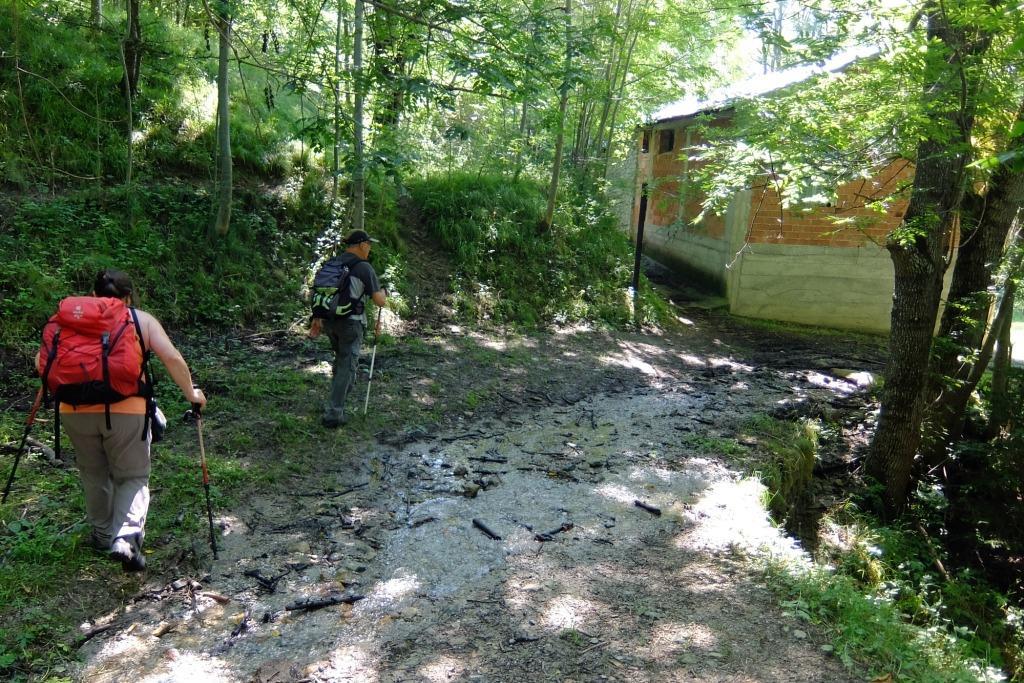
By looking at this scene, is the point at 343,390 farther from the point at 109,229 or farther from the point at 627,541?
the point at 109,229

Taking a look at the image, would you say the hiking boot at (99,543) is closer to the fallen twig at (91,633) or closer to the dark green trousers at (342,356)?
the fallen twig at (91,633)

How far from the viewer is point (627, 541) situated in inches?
196

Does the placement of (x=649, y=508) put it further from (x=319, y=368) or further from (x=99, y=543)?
(x=319, y=368)

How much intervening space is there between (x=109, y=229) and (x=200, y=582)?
6.60 meters

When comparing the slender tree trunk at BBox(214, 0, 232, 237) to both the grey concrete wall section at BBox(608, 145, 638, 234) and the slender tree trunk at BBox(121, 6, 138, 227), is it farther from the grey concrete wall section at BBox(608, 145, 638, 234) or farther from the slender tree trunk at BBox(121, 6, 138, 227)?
the grey concrete wall section at BBox(608, 145, 638, 234)

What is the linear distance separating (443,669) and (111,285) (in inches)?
111

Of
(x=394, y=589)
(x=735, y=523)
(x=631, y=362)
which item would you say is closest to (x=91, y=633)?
(x=394, y=589)

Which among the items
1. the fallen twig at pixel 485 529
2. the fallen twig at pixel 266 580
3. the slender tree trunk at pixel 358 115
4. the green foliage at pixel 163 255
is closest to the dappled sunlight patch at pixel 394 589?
the fallen twig at pixel 266 580

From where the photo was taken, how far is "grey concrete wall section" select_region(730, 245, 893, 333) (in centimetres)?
1470

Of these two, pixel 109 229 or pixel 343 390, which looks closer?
pixel 343 390

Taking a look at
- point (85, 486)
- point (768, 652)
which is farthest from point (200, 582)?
point (768, 652)

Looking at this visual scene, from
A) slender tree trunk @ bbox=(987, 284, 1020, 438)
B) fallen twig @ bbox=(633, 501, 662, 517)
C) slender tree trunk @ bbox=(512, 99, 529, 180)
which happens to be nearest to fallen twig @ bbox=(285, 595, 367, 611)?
fallen twig @ bbox=(633, 501, 662, 517)

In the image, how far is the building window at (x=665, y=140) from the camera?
20042 mm

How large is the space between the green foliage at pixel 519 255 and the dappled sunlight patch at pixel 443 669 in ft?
28.0
